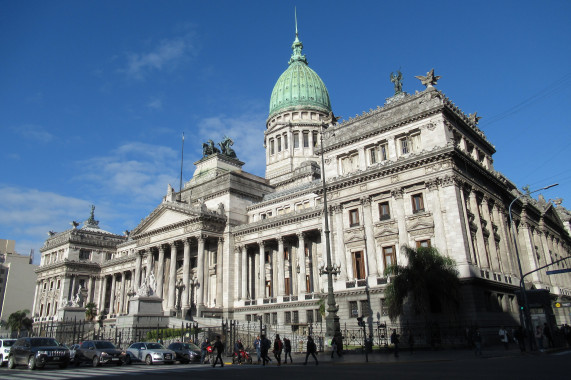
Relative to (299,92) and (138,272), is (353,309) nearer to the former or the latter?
(138,272)

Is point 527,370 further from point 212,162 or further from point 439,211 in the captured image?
point 212,162

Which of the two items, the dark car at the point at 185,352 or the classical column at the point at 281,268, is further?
the classical column at the point at 281,268

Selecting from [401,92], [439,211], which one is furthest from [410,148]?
[401,92]

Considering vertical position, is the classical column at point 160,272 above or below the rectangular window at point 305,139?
below

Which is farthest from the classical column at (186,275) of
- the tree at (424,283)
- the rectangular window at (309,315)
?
the tree at (424,283)

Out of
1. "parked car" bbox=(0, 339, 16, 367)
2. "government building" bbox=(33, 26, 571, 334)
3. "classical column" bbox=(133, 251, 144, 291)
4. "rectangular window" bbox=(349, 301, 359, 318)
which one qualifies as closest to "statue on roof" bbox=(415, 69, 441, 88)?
"government building" bbox=(33, 26, 571, 334)

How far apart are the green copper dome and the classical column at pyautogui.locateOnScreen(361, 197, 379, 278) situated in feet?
155

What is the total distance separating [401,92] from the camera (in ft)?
157

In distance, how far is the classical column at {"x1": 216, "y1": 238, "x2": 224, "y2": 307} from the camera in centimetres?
5718

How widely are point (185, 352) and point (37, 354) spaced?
884 cm

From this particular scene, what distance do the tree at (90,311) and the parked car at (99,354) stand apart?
51518 mm

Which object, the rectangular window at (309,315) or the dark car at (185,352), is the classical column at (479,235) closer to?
the rectangular window at (309,315)

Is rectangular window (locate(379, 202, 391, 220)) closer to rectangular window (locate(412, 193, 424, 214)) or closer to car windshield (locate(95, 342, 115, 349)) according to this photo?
rectangular window (locate(412, 193, 424, 214))

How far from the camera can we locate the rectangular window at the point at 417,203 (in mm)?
38344
